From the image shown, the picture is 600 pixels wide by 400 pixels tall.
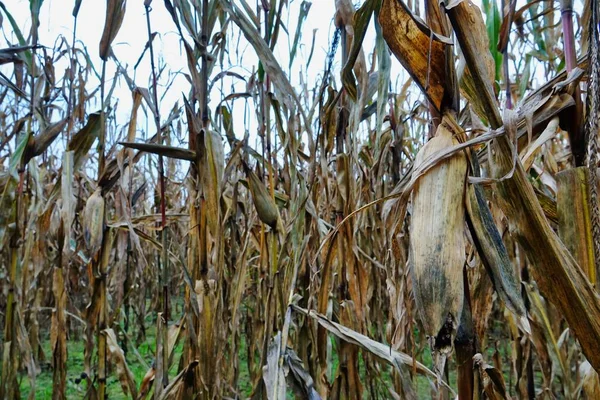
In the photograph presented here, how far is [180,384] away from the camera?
942mm

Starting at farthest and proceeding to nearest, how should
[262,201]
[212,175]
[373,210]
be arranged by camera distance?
[373,210] < [262,201] < [212,175]

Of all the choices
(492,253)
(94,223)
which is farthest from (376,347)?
(94,223)

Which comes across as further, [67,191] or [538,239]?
[67,191]

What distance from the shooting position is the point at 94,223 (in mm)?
1099

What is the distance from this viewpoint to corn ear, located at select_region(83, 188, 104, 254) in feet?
3.58

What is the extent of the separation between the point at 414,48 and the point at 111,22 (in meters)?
0.71

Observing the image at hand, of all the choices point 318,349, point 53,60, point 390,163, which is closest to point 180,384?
point 318,349

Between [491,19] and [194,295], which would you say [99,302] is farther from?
[491,19]

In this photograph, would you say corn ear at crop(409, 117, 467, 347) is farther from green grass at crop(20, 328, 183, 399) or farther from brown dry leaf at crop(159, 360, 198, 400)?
green grass at crop(20, 328, 183, 399)

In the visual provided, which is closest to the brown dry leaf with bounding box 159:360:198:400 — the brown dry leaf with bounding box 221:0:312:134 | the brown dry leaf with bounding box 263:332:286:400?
the brown dry leaf with bounding box 263:332:286:400

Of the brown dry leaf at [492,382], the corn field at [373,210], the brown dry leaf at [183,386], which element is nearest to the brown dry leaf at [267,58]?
the corn field at [373,210]

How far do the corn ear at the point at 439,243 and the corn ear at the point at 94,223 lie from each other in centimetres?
85

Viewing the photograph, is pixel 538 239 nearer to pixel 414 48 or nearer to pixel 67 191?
pixel 414 48

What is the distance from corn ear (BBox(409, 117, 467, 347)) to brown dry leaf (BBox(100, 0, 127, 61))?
0.77 metres
